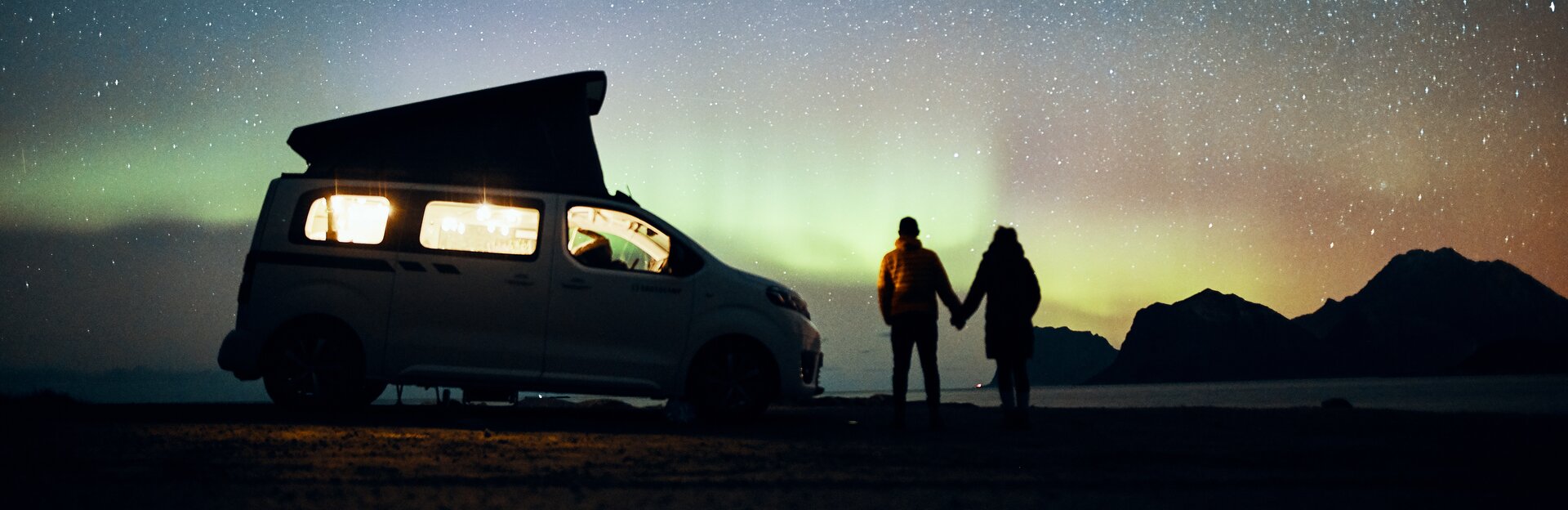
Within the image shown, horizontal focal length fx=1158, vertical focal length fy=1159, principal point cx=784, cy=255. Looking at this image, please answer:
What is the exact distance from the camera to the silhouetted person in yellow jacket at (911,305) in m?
9.59

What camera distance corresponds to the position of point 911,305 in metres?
9.58

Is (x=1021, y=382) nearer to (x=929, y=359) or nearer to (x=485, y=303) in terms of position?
(x=929, y=359)

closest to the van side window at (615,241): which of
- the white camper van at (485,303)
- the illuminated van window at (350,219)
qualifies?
the white camper van at (485,303)

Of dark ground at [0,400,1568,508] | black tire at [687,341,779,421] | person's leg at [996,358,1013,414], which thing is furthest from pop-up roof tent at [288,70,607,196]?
person's leg at [996,358,1013,414]

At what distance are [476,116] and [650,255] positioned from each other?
713cm

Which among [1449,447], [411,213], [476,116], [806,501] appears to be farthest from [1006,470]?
[476,116]

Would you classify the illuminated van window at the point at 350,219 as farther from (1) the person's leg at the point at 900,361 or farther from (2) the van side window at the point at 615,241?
(1) the person's leg at the point at 900,361

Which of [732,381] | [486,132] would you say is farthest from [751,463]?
[486,132]

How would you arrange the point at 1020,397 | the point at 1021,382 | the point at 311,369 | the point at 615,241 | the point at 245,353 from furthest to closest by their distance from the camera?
the point at 615,241, the point at 1021,382, the point at 1020,397, the point at 311,369, the point at 245,353

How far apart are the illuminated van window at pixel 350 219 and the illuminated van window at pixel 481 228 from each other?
35cm

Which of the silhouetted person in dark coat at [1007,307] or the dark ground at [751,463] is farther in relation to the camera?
the silhouetted person in dark coat at [1007,307]

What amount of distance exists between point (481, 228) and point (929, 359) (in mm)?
3849

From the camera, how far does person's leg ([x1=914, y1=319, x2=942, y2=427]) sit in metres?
9.55

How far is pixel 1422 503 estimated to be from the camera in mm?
4574
